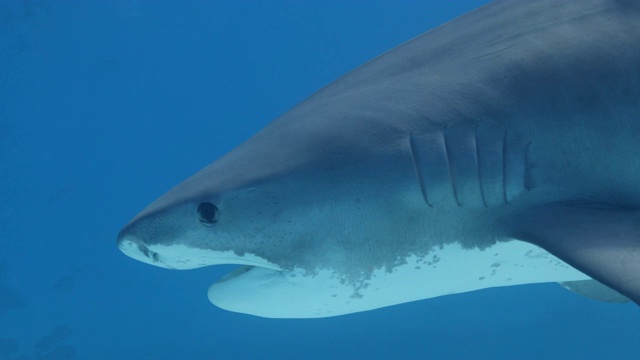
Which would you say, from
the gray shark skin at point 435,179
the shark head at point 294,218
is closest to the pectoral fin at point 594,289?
the gray shark skin at point 435,179

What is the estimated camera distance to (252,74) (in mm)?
13320

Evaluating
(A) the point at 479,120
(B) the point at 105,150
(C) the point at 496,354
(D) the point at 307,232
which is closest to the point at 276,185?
(D) the point at 307,232

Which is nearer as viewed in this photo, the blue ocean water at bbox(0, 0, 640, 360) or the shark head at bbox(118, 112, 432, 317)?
the shark head at bbox(118, 112, 432, 317)

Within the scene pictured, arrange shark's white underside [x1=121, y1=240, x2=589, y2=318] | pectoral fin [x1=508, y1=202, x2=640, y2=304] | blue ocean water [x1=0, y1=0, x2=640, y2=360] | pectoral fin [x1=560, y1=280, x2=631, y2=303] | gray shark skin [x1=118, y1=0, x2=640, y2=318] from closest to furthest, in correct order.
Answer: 1. pectoral fin [x1=508, y1=202, x2=640, y2=304]
2. gray shark skin [x1=118, y1=0, x2=640, y2=318]
3. shark's white underside [x1=121, y1=240, x2=589, y2=318]
4. pectoral fin [x1=560, y1=280, x2=631, y2=303]
5. blue ocean water [x1=0, y1=0, x2=640, y2=360]

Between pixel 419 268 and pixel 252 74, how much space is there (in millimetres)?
11797

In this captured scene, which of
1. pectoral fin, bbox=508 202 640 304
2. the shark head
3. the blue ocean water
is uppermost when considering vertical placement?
the blue ocean water

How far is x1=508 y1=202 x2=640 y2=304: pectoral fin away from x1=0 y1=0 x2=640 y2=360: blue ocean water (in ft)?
25.5

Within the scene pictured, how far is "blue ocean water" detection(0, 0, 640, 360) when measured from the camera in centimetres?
966

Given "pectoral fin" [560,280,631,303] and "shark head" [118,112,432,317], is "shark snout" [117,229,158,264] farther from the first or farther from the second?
"pectoral fin" [560,280,631,303]

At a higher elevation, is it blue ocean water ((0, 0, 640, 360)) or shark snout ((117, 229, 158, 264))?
blue ocean water ((0, 0, 640, 360))

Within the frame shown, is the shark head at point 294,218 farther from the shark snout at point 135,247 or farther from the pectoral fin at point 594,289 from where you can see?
the pectoral fin at point 594,289

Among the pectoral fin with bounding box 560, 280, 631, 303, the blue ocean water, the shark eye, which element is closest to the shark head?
the shark eye

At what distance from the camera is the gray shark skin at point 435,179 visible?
72.2 inches

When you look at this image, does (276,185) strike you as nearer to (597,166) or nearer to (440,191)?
(440,191)
